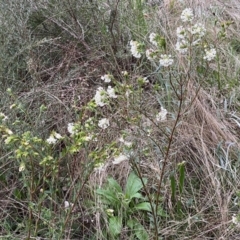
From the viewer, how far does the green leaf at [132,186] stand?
61.9 inches

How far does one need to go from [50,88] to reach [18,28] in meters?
0.35

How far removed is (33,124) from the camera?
1831mm

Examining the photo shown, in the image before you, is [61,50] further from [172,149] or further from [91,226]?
[91,226]

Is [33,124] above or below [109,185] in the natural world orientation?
above

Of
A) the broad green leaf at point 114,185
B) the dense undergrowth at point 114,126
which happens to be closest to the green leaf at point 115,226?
the dense undergrowth at point 114,126

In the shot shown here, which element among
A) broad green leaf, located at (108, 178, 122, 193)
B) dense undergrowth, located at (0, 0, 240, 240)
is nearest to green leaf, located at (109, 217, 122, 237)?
dense undergrowth, located at (0, 0, 240, 240)

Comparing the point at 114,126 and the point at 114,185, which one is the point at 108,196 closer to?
the point at 114,185

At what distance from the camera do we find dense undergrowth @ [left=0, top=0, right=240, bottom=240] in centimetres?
137

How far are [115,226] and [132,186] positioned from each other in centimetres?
17

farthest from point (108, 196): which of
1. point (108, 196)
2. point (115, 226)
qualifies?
point (115, 226)

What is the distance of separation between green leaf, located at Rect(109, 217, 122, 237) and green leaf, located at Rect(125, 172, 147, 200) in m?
0.09

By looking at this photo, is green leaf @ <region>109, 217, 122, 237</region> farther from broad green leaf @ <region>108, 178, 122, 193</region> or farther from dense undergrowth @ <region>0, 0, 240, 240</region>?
broad green leaf @ <region>108, 178, 122, 193</region>

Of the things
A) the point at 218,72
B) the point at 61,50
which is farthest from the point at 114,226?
the point at 61,50

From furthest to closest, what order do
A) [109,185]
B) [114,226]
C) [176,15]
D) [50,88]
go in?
1. [176,15]
2. [50,88]
3. [109,185]
4. [114,226]
